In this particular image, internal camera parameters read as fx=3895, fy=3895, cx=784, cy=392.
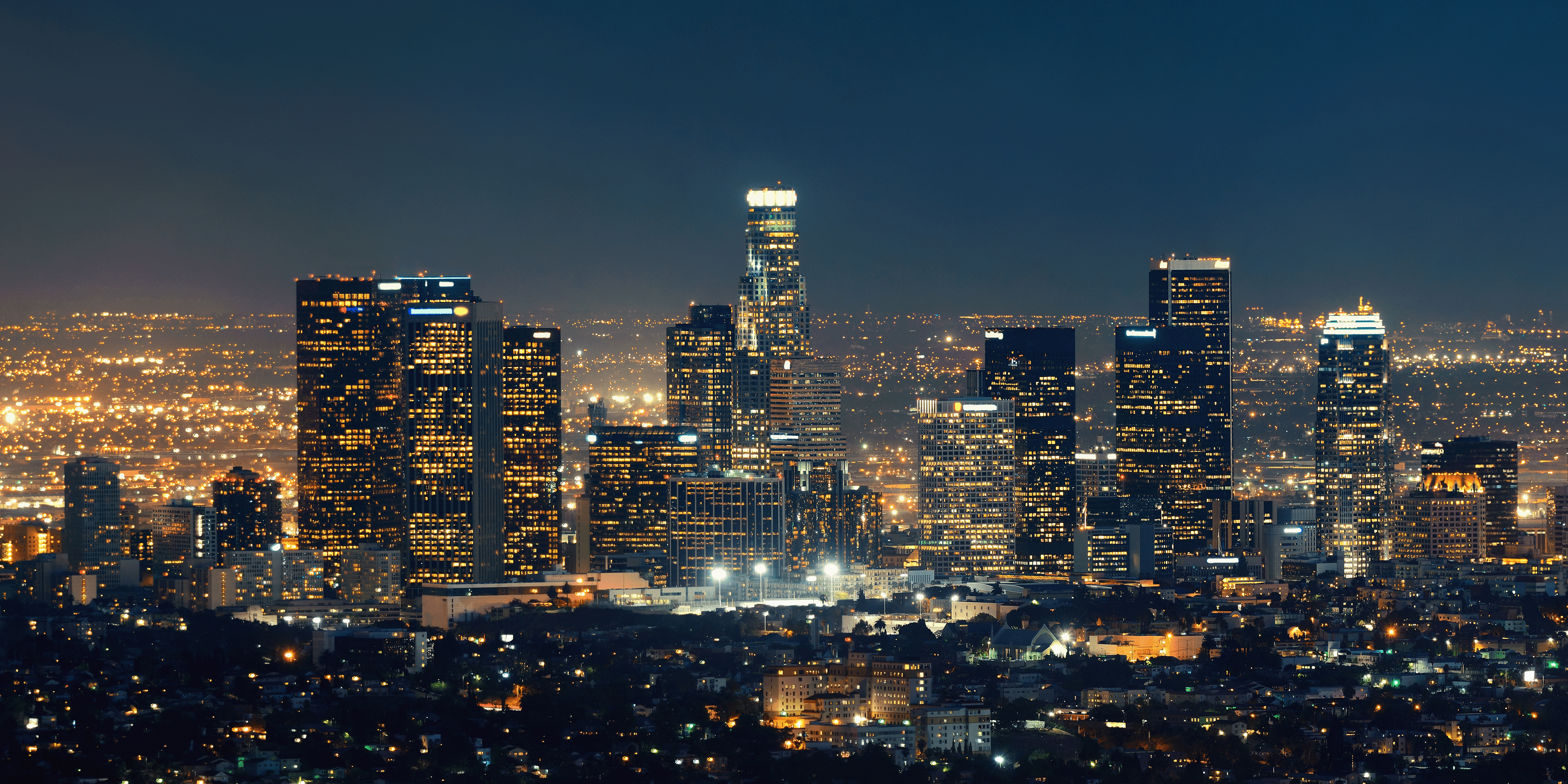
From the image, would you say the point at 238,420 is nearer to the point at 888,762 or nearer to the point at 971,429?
the point at 971,429

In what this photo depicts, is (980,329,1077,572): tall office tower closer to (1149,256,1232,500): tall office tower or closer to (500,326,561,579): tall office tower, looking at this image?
(1149,256,1232,500): tall office tower

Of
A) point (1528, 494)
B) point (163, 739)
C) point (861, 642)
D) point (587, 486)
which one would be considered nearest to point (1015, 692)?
point (861, 642)

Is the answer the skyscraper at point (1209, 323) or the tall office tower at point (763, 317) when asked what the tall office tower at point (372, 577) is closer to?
the tall office tower at point (763, 317)

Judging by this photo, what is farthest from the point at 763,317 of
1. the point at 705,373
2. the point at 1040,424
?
the point at 1040,424

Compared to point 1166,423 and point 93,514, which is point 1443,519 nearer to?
point 1166,423

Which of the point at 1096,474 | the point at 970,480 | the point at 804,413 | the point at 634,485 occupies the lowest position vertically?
the point at 634,485

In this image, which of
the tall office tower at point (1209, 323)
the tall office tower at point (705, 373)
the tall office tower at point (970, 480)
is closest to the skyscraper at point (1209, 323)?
the tall office tower at point (1209, 323)

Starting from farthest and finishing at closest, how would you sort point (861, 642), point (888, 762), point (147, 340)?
point (147, 340) < point (861, 642) < point (888, 762)
